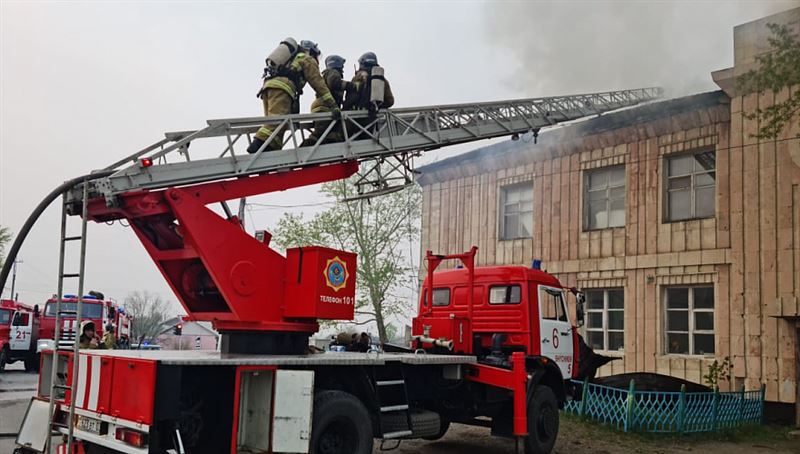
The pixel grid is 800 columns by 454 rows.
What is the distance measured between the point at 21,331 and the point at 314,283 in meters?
21.1

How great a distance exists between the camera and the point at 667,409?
12773 mm

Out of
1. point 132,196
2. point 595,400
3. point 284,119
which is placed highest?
point 284,119

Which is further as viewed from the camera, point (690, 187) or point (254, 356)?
point (690, 187)

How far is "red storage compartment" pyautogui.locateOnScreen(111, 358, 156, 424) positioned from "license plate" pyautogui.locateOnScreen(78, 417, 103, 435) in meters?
0.39

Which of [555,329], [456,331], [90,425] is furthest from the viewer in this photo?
[555,329]

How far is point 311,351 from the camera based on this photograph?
884cm

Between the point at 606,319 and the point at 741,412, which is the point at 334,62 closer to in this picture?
the point at 741,412

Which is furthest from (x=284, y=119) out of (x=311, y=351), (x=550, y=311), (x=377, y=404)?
(x=550, y=311)

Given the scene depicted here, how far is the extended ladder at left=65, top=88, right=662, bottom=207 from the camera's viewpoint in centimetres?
705

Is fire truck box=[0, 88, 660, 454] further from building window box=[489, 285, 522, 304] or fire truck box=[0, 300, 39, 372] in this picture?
fire truck box=[0, 300, 39, 372]

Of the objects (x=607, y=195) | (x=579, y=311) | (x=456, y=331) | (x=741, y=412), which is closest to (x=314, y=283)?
(x=456, y=331)

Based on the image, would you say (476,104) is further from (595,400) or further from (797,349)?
(797,349)

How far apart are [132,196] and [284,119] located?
1.95 metres

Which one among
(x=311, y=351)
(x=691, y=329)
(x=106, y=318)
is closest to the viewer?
(x=311, y=351)
